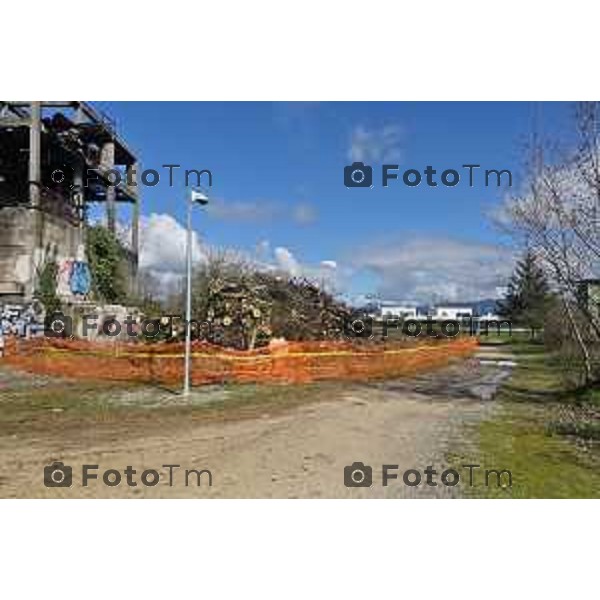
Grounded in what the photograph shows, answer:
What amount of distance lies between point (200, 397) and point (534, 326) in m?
28.8

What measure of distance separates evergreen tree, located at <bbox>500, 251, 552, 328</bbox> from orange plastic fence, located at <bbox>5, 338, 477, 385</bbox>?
5337 millimetres

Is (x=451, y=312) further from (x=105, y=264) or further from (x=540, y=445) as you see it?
(x=540, y=445)

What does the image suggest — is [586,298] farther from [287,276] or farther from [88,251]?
[88,251]

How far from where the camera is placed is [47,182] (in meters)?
30.1

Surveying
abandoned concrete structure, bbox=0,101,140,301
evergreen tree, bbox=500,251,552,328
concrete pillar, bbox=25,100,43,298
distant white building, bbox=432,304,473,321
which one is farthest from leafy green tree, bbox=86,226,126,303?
evergreen tree, bbox=500,251,552,328

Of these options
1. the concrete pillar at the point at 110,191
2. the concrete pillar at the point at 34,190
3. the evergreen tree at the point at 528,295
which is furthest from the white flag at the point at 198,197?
the concrete pillar at the point at 110,191

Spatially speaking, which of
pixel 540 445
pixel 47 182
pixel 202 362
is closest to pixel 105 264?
pixel 47 182

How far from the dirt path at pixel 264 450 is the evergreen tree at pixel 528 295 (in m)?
Result: 6.31

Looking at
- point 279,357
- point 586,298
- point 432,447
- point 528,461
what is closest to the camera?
point 528,461

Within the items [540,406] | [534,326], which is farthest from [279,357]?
[534,326]

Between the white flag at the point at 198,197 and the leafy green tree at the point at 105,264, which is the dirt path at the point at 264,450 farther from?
the leafy green tree at the point at 105,264

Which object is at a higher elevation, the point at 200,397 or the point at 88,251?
the point at 88,251

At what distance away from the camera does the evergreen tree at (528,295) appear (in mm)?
20059

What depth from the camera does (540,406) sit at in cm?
1673
